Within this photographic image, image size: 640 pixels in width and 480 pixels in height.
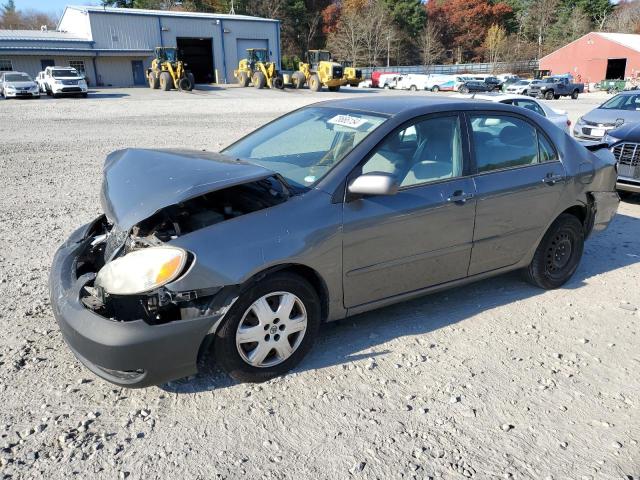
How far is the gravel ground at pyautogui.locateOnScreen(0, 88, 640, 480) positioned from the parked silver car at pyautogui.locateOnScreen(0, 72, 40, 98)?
2820cm

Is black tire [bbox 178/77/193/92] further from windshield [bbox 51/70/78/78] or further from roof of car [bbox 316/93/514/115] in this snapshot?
roof of car [bbox 316/93/514/115]

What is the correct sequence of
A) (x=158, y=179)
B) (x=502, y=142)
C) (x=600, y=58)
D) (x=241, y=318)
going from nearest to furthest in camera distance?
(x=241, y=318), (x=158, y=179), (x=502, y=142), (x=600, y=58)

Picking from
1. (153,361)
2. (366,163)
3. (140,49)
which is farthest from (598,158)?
(140,49)

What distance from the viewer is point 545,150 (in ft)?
14.8

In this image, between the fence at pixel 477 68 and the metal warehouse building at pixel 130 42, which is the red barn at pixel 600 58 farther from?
the metal warehouse building at pixel 130 42

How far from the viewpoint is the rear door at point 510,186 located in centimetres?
404

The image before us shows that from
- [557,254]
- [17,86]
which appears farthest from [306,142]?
[17,86]

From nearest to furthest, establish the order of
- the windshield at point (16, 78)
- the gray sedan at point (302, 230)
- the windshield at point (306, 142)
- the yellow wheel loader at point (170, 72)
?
the gray sedan at point (302, 230) < the windshield at point (306, 142) < the windshield at point (16, 78) < the yellow wheel loader at point (170, 72)

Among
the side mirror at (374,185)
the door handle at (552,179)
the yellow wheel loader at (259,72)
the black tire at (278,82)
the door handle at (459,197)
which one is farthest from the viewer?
the yellow wheel loader at (259,72)

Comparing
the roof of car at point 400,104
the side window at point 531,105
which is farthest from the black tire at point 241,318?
the side window at point 531,105

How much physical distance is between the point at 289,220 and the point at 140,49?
152 feet

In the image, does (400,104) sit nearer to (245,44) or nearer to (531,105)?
(531,105)

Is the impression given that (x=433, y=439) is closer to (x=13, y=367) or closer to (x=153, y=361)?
(x=153, y=361)

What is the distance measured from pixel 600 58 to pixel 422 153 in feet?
212
